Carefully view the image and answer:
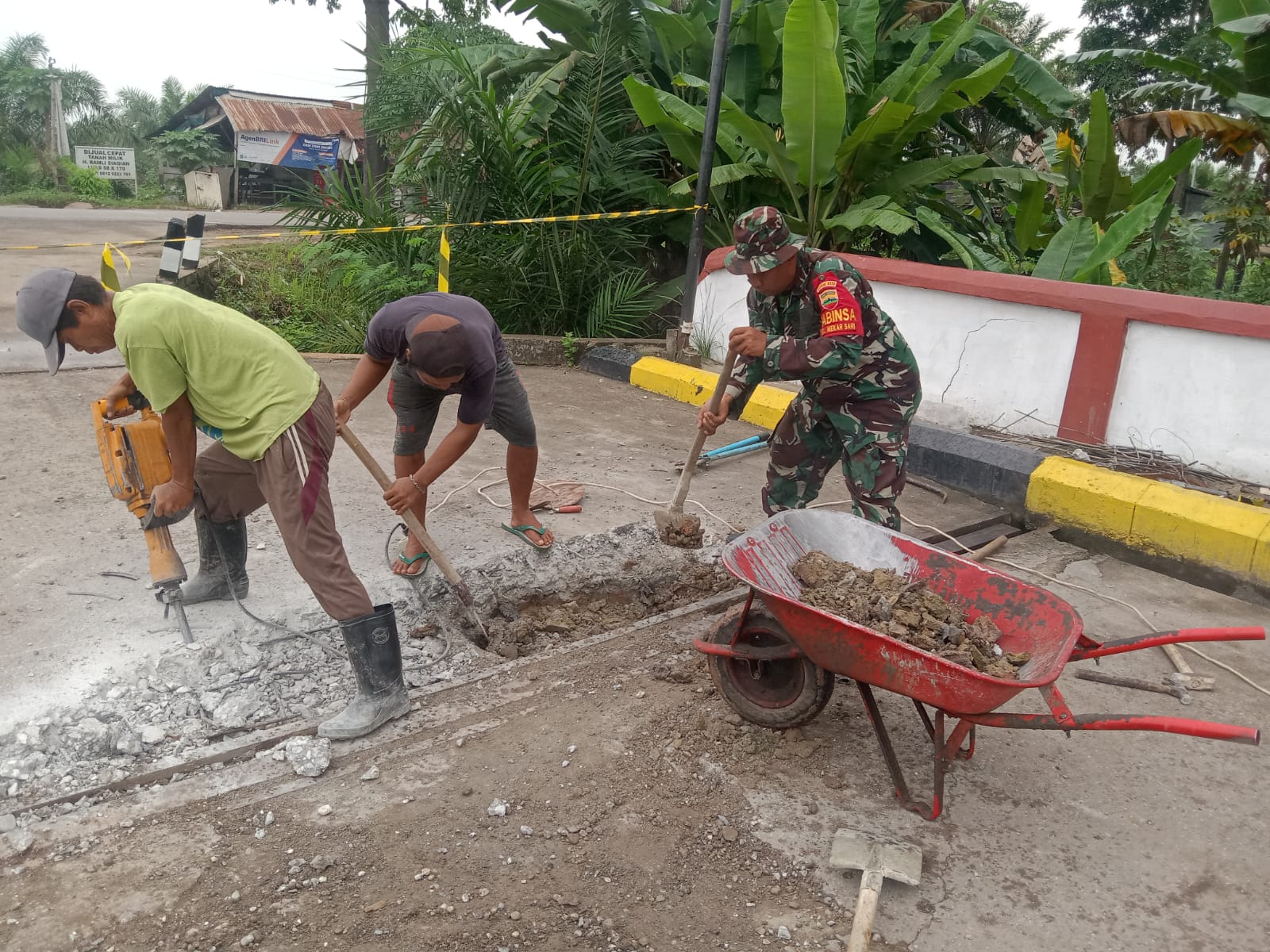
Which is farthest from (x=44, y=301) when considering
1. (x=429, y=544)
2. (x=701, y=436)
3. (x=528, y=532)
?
(x=701, y=436)

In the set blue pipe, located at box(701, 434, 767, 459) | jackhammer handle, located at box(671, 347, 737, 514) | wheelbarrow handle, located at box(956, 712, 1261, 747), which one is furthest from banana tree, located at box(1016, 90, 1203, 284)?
wheelbarrow handle, located at box(956, 712, 1261, 747)

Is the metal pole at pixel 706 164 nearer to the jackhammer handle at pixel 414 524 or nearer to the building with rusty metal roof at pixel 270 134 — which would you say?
the jackhammer handle at pixel 414 524

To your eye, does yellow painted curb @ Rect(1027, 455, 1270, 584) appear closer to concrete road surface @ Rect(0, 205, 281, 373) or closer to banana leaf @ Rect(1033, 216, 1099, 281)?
banana leaf @ Rect(1033, 216, 1099, 281)

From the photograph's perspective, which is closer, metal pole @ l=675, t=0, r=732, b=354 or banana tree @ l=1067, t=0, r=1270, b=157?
metal pole @ l=675, t=0, r=732, b=354

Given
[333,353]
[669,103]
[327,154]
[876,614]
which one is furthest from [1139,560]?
[327,154]

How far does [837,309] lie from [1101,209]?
620 cm

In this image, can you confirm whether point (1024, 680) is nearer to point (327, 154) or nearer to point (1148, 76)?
point (1148, 76)

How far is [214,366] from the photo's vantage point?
10.1ft

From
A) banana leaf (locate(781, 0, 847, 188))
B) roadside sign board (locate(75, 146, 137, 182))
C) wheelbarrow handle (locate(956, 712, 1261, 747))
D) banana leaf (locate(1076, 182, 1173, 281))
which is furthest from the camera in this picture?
roadside sign board (locate(75, 146, 137, 182))

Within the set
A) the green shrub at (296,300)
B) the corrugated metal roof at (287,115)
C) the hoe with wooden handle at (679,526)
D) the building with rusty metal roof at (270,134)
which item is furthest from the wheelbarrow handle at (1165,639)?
the corrugated metal roof at (287,115)

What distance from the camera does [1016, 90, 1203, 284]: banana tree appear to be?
6.50 meters

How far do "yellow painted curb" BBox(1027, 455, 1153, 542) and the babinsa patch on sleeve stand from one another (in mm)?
2521

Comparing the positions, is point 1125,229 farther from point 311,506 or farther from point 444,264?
point 311,506

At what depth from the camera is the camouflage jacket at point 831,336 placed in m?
3.65
